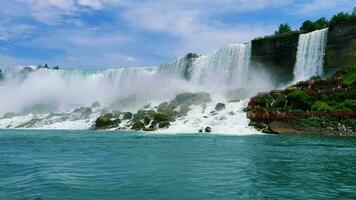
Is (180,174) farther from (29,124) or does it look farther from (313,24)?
(313,24)

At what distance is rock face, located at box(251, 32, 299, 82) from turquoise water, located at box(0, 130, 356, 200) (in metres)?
33.6

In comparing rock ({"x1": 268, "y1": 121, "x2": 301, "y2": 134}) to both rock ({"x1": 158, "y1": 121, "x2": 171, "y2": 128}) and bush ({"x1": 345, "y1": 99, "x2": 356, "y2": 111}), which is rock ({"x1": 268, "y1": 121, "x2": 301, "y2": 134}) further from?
rock ({"x1": 158, "y1": 121, "x2": 171, "y2": 128})

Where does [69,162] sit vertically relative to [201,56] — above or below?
below

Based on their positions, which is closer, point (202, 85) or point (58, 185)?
point (58, 185)

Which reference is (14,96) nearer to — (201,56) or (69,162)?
(201,56)

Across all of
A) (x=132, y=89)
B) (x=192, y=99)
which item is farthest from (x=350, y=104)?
(x=132, y=89)

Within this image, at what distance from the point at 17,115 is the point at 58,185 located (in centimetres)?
6865

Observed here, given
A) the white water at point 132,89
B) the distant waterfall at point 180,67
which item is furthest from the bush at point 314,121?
the distant waterfall at point 180,67

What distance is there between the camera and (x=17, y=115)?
7925 centimetres

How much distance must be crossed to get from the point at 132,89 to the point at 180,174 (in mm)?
61252

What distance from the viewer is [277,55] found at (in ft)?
195

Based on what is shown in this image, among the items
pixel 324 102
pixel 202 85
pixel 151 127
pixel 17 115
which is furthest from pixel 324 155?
pixel 17 115

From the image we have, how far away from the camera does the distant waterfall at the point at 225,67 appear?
205ft

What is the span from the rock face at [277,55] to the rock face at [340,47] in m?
5.19
